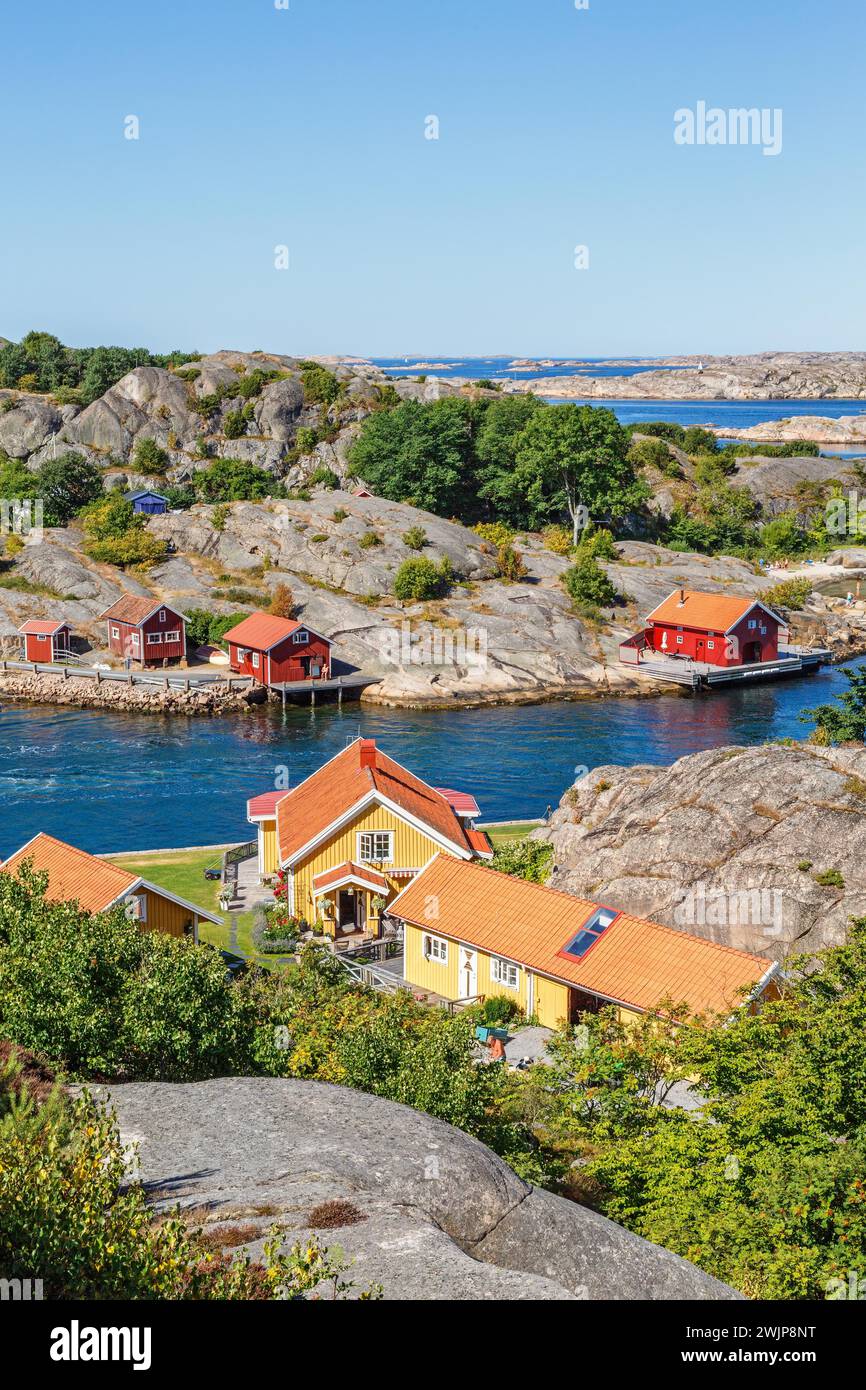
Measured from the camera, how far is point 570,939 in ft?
108

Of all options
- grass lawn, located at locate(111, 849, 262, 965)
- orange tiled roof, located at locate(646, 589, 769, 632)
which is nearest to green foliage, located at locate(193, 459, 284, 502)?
orange tiled roof, located at locate(646, 589, 769, 632)

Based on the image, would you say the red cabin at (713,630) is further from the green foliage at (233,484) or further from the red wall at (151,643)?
the green foliage at (233,484)

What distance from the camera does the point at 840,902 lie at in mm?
32406

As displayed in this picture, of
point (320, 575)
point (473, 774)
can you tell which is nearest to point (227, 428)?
point (320, 575)

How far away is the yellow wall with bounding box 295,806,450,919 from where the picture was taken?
1636 inches

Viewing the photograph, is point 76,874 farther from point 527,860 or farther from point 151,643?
point 151,643

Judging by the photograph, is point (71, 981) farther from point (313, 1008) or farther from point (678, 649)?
point (678, 649)

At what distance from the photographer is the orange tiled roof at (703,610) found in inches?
3708

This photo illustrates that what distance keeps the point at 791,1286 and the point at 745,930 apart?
17043 millimetres

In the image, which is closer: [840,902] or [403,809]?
[840,902]

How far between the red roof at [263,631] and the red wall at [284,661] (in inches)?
16.0

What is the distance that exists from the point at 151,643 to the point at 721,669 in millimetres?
41271

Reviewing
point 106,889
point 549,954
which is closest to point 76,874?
point 106,889

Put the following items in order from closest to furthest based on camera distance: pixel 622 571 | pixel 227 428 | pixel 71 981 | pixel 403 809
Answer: pixel 71 981 → pixel 403 809 → pixel 622 571 → pixel 227 428
